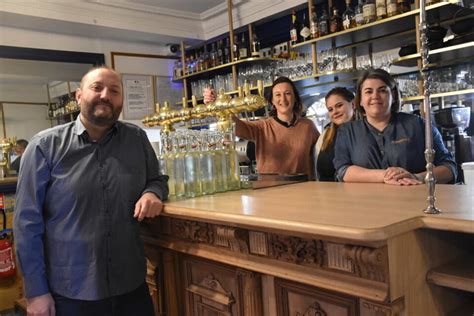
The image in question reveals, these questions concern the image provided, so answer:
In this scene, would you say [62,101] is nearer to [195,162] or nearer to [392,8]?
[392,8]

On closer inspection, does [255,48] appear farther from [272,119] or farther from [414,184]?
[414,184]

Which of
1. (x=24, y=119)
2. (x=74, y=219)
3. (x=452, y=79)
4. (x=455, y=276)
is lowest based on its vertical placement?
(x=455, y=276)

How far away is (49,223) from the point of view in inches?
57.6

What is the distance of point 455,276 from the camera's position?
1.05 metres

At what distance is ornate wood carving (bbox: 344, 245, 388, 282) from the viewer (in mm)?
985

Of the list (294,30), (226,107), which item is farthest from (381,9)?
(226,107)

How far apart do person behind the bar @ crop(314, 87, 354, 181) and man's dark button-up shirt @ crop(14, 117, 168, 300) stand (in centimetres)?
124

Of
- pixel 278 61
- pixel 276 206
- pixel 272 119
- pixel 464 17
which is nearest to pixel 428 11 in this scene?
pixel 464 17

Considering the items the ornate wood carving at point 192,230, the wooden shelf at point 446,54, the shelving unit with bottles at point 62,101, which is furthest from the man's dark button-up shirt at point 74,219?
the shelving unit with bottles at point 62,101

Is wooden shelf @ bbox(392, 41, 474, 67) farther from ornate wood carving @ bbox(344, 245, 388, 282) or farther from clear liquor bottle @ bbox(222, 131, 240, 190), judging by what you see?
ornate wood carving @ bbox(344, 245, 388, 282)

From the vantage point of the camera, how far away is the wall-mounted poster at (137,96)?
4.94 meters

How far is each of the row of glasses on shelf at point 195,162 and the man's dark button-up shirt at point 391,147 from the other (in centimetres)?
58

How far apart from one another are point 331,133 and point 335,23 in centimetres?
136

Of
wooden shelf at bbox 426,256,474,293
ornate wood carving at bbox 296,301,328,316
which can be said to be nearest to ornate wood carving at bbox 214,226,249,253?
ornate wood carving at bbox 296,301,328,316
